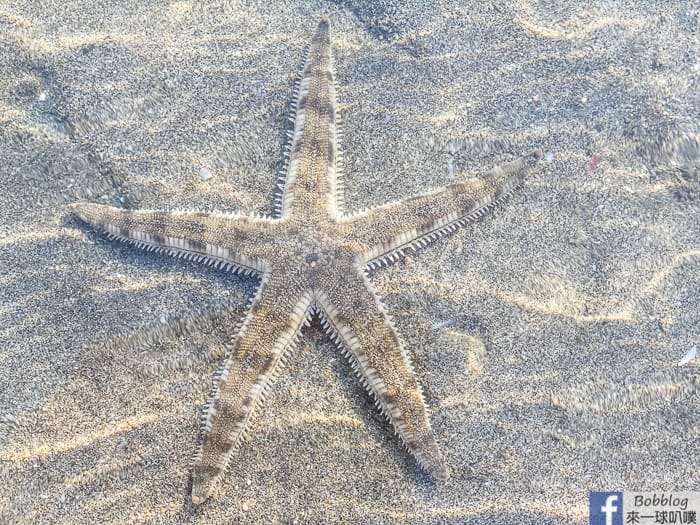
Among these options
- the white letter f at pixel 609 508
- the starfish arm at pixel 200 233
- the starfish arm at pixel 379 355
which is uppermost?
the starfish arm at pixel 200 233

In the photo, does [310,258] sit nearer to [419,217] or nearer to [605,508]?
[419,217]

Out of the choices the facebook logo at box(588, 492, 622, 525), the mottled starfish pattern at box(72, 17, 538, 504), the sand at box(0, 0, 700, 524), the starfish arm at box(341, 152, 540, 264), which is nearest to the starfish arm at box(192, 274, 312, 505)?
the mottled starfish pattern at box(72, 17, 538, 504)

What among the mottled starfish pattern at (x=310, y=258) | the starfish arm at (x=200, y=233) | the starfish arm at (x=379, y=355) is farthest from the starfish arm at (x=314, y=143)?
the starfish arm at (x=379, y=355)

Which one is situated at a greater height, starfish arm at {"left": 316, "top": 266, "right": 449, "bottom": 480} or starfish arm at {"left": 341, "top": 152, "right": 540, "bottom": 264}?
starfish arm at {"left": 341, "top": 152, "right": 540, "bottom": 264}

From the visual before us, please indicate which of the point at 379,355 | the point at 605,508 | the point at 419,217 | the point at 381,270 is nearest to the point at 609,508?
the point at 605,508

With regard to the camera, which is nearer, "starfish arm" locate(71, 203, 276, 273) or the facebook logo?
the facebook logo

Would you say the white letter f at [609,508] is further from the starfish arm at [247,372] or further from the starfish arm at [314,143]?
the starfish arm at [314,143]

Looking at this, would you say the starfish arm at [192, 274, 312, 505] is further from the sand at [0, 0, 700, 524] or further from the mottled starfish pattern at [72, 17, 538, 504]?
the sand at [0, 0, 700, 524]
